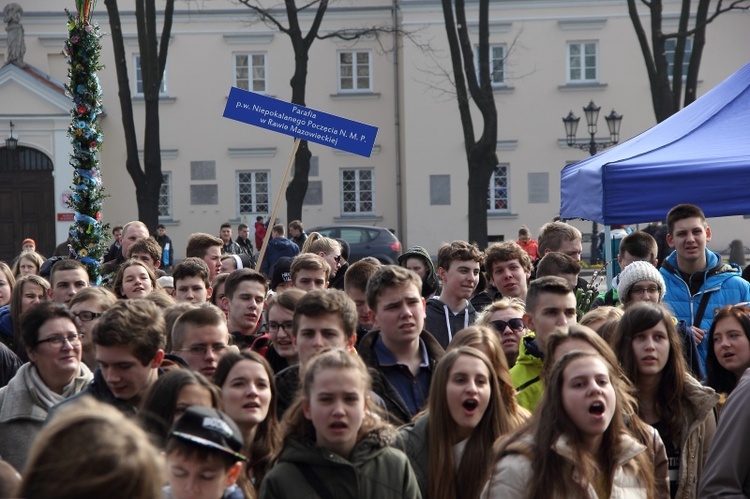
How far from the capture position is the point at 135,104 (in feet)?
132

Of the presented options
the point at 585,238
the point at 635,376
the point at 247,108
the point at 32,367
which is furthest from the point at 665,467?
the point at 585,238

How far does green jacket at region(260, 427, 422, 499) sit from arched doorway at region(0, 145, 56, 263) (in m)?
35.8

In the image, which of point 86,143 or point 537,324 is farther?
point 86,143

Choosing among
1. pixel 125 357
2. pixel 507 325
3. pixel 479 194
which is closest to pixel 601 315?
pixel 507 325

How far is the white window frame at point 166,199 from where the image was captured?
4067 centimetres

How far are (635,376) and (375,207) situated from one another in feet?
114

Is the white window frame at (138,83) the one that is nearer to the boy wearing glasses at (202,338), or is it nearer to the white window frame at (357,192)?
the white window frame at (357,192)

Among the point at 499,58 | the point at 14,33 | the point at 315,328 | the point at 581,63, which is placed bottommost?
the point at 315,328

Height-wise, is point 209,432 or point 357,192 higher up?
point 357,192

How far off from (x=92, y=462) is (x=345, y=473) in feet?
8.32

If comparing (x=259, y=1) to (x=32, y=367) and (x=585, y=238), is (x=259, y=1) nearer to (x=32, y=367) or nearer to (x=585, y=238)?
(x=585, y=238)

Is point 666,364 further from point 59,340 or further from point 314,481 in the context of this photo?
point 59,340

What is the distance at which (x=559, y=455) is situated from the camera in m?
4.80

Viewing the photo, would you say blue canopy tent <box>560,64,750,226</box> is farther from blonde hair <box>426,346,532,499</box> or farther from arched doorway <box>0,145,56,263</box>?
arched doorway <box>0,145,56,263</box>
